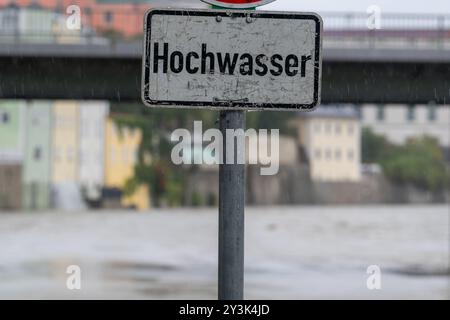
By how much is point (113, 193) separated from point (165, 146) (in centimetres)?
675

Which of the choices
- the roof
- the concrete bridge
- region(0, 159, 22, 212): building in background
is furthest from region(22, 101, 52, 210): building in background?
the concrete bridge

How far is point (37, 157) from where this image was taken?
3898 inches

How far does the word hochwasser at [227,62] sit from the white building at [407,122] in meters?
156

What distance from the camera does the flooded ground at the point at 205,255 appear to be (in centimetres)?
3231

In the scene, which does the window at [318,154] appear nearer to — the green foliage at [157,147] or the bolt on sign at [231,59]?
the green foliage at [157,147]

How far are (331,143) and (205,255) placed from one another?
270ft

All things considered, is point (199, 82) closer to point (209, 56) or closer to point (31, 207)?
point (209, 56)

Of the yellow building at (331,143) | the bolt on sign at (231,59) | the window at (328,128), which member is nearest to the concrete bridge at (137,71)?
the bolt on sign at (231,59)

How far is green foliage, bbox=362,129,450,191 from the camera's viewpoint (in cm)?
13400

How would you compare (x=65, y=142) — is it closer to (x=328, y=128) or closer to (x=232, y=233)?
(x=328, y=128)

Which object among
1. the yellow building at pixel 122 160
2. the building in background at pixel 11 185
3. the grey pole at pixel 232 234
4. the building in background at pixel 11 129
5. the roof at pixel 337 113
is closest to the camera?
the grey pole at pixel 232 234

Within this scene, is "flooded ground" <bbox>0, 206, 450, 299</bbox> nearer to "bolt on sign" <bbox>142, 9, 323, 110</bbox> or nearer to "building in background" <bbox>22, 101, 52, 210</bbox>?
"building in background" <bbox>22, 101, 52, 210</bbox>

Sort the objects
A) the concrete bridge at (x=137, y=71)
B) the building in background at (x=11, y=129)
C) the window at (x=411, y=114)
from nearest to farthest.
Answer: the concrete bridge at (x=137, y=71) → the building in background at (x=11, y=129) → the window at (x=411, y=114)
